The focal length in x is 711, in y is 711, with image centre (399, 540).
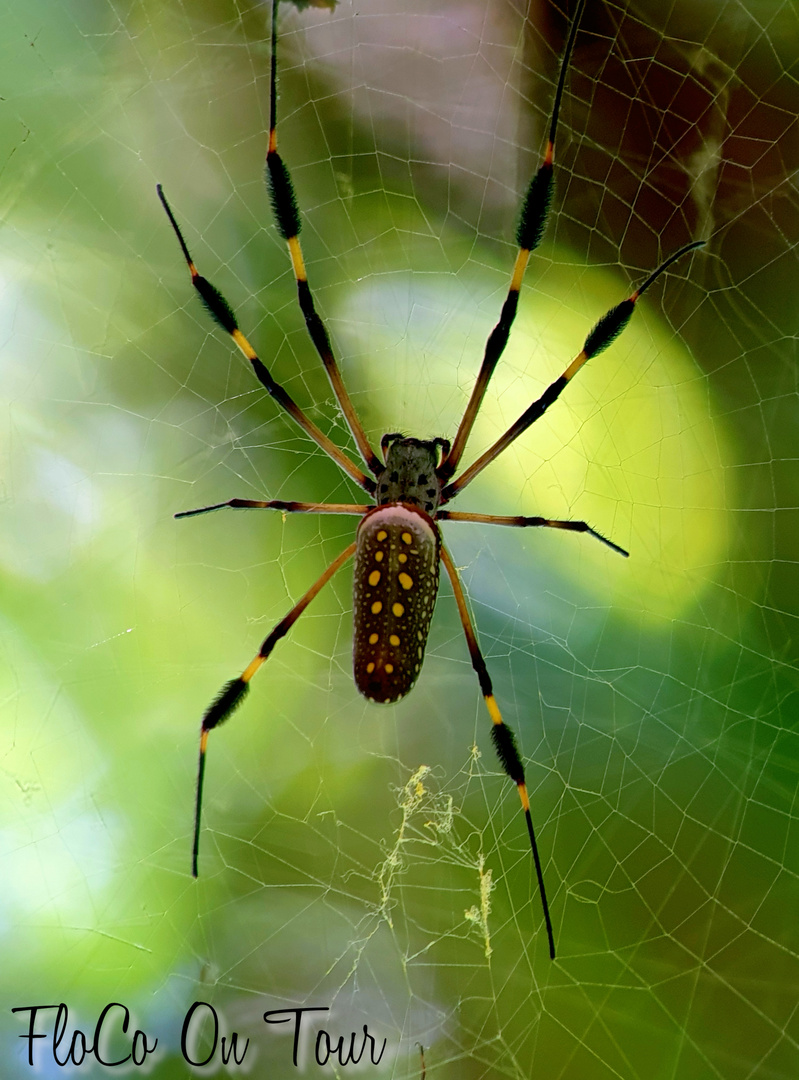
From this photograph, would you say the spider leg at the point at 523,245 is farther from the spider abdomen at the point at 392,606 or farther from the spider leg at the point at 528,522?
the spider abdomen at the point at 392,606

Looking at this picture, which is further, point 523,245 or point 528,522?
point 528,522

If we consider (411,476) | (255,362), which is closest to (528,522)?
(411,476)

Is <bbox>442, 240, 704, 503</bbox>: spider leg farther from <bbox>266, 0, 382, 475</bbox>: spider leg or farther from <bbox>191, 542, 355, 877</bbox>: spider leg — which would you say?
<bbox>191, 542, 355, 877</bbox>: spider leg

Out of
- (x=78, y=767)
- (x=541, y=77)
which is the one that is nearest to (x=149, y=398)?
(x=78, y=767)

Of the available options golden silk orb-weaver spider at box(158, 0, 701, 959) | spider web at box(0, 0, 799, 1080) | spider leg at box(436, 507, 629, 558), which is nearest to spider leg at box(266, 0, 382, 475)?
golden silk orb-weaver spider at box(158, 0, 701, 959)

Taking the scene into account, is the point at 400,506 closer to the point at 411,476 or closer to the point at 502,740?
the point at 411,476

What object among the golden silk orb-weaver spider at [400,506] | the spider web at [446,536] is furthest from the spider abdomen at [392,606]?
the spider web at [446,536]
